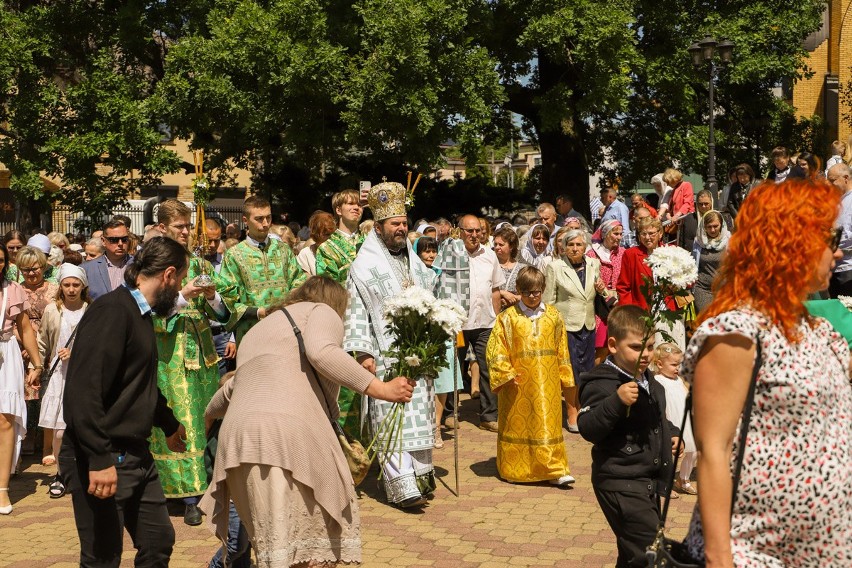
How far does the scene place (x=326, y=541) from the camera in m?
5.11

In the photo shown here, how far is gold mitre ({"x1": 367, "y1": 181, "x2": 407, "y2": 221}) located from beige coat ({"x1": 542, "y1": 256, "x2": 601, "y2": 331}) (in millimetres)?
3323

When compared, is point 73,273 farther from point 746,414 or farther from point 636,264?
point 746,414

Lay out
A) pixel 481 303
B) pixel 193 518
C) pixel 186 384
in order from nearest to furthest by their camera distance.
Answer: pixel 193 518 < pixel 186 384 < pixel 481 303

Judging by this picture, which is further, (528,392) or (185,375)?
(528,392)

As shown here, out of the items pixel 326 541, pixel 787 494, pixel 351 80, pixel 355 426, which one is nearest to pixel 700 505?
pixel 787 494

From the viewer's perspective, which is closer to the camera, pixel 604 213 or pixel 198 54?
pixel 604 213

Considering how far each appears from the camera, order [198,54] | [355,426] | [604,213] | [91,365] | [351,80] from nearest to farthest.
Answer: [91,365]
[355,426]
[604,213]
[351,80]
[198,54]

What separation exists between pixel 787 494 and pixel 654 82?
20379mm

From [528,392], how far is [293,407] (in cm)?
485

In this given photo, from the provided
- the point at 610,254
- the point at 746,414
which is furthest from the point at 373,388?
the point at 610,254

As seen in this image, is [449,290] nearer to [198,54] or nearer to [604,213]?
[604,213]

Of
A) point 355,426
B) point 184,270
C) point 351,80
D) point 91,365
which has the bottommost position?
point 355,426

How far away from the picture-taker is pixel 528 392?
963cm

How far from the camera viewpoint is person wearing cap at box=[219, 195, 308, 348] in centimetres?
909
